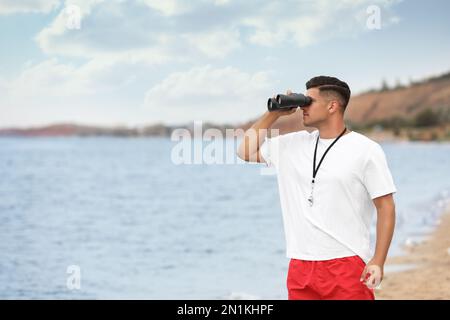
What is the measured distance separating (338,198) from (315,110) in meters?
0.24

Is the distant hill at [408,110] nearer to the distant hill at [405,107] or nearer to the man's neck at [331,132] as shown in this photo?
the distant hill at [405,107]

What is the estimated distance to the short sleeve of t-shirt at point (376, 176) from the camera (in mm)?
1752

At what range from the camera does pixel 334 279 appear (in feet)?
5.82

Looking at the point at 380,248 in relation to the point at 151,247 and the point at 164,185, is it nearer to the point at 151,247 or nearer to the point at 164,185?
the point at 151,247

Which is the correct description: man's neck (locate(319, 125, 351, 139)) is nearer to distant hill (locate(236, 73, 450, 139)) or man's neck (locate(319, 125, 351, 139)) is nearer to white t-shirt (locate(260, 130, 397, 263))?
white t-shirt (locate(260, 130, 397, 263))

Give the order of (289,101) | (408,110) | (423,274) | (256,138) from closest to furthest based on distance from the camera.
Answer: (289,101) → (256,138) → (423,274) → (408,110)

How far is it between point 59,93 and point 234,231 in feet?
22.1

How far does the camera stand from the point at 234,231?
55.3ft

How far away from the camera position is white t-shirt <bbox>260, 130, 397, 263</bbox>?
5.81ft

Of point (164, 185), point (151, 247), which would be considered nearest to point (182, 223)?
point (151, 247)

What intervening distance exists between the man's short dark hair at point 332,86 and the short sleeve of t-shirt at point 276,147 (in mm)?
124

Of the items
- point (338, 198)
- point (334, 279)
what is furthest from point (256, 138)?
point (334, 279)

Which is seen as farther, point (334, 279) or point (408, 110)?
point (408, 110)

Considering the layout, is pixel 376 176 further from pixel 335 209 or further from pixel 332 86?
pixel 332 86
